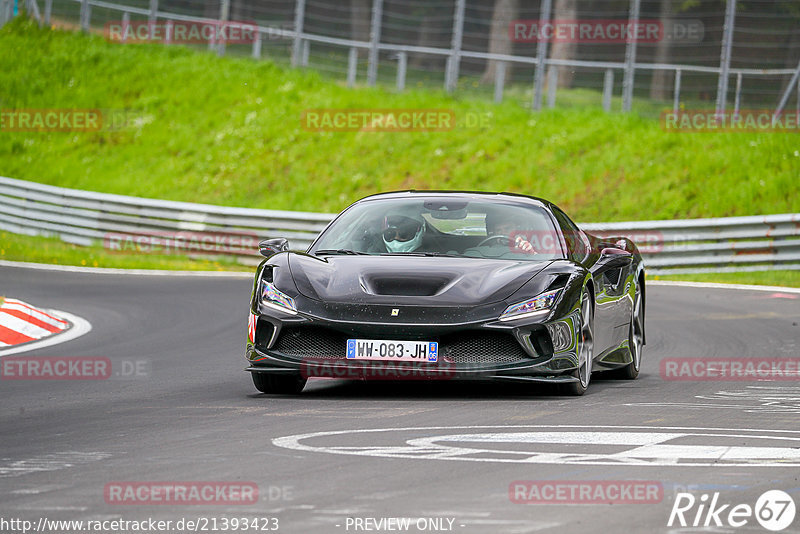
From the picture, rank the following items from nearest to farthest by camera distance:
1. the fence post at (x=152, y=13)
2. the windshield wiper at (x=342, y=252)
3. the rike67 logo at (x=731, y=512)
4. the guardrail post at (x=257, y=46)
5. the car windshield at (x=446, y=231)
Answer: the rike67 logo at (x=731, y=512) → the windshield wiper at (x=342, y=252) → the car windshield at (x=446, y=231) → the guardrail post at (x=257, y=46) → the fence post at (x=152, y=13)

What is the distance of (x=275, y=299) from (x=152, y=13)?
2764 centimetres

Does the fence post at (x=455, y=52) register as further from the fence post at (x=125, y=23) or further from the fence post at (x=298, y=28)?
the fence post at (x=125, y=23)

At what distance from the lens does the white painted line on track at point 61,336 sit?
38.5 ft

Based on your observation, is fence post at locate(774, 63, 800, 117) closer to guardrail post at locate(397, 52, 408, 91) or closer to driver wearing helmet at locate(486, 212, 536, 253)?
guardrail post at locate(397, 52, 408, 91)

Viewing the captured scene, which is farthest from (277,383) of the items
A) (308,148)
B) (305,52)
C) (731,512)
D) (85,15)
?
(85,15)

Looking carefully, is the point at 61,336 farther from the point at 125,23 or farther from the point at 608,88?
the point at 125,23

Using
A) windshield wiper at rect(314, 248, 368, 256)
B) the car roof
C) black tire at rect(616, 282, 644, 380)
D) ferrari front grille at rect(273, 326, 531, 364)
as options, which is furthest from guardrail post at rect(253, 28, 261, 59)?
ferrari front grille at rect(273, 326, 531, 364)

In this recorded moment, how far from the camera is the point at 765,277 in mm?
21516

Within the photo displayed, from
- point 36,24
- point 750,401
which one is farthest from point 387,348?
point 36,24

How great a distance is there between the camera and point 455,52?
98.0 feet

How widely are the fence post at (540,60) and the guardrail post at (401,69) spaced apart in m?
3.12

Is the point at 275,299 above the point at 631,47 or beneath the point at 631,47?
beneath

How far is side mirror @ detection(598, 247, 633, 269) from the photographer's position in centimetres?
996

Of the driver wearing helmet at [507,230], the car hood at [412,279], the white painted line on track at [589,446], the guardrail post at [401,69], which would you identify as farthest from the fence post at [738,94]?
the white painted line on track at [589,446]
